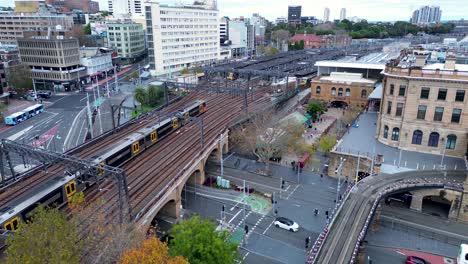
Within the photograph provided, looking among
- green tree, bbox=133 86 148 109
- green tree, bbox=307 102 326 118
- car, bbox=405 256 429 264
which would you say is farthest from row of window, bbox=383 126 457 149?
green tree, bbox=133 86 148 109

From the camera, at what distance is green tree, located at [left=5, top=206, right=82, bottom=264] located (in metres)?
20.7

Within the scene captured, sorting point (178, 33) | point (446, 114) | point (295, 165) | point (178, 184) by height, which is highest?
point (178, 33)

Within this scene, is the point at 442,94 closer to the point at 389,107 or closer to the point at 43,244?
the point at 389,107

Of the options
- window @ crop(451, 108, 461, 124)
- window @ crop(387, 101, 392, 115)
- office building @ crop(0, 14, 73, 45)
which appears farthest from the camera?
office building @ crop(0, 14, 73, 45)

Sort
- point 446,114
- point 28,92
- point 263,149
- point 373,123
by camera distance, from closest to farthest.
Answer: point 446,114
point 263,149
point 373,123
point 28,92

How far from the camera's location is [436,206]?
47.7 meters

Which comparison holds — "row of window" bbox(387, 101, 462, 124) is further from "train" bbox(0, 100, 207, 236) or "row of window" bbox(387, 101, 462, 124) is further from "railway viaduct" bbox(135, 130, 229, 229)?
"train" bbox(0, 100, 207, 236)

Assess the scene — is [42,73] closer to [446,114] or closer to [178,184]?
[178,184]

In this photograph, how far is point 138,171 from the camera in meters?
44.9

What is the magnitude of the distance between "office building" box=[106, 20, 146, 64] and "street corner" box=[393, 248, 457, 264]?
139 meters

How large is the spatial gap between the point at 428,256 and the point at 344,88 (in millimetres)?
58705

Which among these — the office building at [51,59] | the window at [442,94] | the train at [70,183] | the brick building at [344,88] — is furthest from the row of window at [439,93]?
the office building at [51,59]

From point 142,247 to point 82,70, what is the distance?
340 ft

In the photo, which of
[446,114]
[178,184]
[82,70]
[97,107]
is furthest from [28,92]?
A: [446,114]
